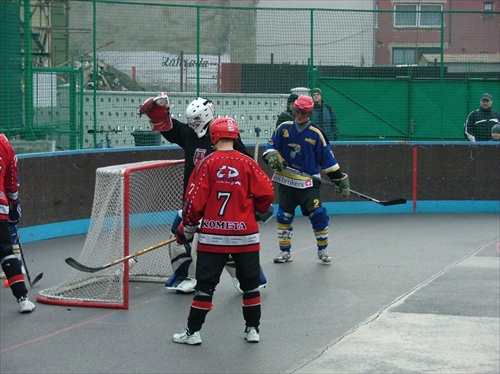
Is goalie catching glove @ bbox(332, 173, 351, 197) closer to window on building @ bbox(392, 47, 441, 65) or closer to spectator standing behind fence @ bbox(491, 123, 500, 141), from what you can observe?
spectator standing behind fence @ bbox(491, 123, 500, 141)

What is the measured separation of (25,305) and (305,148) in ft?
12.1

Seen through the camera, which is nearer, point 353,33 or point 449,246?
point 449,246

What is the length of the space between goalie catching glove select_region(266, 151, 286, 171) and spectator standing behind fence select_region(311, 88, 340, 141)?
5440mm

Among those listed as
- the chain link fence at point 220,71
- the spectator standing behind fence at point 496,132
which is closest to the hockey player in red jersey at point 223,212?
the chain link fence at point 220,71

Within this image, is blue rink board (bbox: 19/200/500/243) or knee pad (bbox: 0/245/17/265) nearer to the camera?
knee pad (bbox: 0/245/17/265)

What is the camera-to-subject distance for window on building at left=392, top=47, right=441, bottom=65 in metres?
21.2

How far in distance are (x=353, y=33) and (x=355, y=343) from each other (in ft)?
37.5

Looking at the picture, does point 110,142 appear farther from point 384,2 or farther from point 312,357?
point 384,2

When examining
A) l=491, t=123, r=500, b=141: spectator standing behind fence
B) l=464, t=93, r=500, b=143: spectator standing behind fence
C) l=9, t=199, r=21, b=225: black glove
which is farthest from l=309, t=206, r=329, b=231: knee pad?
l=464, t=93, r=500, b=143: spectator standing behind fence

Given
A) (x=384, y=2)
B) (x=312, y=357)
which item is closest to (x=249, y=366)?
(x=312, y=357)

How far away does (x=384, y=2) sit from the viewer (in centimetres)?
3766

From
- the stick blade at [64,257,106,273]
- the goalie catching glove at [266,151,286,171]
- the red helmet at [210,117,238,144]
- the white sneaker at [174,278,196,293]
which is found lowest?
the white sneaker at [174,278,196,293]

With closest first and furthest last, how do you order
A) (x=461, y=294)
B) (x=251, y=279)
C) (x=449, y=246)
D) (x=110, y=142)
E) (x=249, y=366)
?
(x=249, y=366) < (x=251, y=279) < (x=461, y=294) < (x=449, y=246) < (x=110, y=142)

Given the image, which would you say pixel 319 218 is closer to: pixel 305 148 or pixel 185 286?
pixel 305 148
